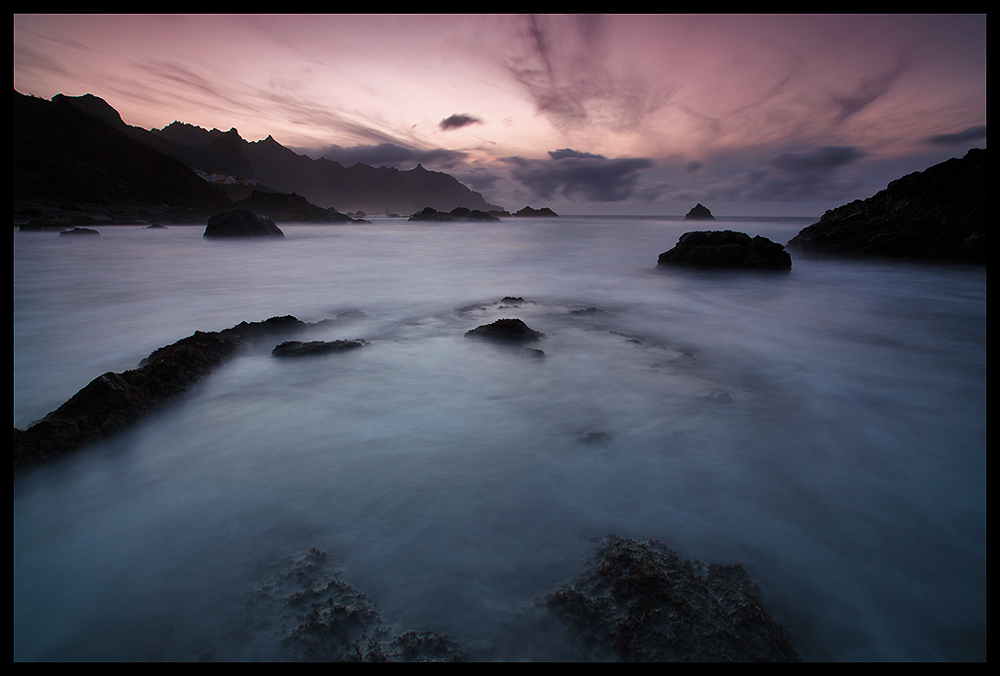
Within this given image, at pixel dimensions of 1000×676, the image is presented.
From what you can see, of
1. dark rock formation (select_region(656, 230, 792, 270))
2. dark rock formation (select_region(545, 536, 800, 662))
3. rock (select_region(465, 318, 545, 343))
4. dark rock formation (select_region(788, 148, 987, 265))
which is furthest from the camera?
dark rock formation (select_region(788, 148, 987, 265))

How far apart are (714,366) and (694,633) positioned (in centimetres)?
395

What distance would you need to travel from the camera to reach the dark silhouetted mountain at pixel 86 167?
4497 centimetres

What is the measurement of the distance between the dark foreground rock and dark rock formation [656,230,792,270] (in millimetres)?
14055

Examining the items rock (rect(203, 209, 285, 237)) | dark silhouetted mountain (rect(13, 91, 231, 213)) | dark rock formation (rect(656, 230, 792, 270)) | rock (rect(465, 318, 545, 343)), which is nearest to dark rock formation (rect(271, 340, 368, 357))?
rock (rect(465, 318, 545, 343))

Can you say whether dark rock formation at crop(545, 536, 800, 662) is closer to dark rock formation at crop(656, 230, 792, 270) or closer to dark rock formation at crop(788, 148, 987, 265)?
dark rock formation at crop(656, 230, 792, 270)

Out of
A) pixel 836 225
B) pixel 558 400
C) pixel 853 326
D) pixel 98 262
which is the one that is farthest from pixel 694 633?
pixel 836 225

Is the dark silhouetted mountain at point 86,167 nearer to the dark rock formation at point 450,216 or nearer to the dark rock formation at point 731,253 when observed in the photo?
the dark rock formation at point 450,216

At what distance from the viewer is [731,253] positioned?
539 inches

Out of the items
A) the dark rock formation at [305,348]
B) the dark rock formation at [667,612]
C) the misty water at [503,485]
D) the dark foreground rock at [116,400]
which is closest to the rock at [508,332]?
the misty water at [503,485]

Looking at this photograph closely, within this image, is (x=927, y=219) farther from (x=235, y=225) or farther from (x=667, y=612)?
(x=235, y=225)

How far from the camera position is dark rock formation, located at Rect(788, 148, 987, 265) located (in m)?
13.8

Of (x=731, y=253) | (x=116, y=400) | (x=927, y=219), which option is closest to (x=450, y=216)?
(x=731, y=253)

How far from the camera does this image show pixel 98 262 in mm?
14320

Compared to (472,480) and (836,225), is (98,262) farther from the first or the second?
(836,225)
